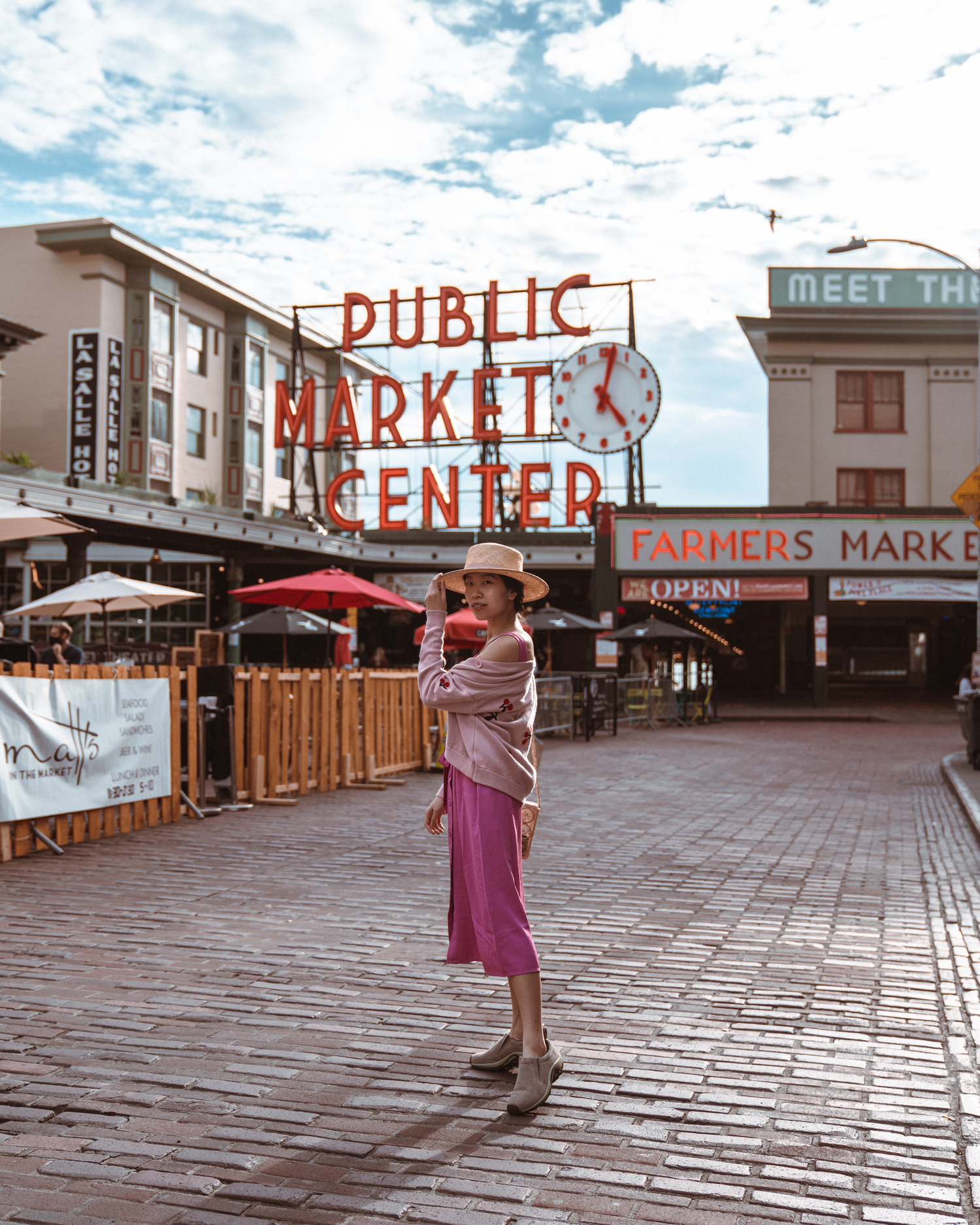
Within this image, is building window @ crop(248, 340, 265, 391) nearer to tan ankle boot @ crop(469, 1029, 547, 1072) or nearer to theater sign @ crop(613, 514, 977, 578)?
theater sign @ crop(613, 514, 977, 578)

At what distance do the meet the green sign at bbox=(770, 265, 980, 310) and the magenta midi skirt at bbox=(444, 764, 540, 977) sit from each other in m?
33.3

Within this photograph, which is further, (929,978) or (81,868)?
(81,868)

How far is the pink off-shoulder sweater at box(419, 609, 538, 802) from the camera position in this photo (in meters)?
4.14

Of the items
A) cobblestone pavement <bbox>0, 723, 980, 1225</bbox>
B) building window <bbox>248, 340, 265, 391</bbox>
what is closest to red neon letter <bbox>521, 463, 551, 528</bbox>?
building window <bbox>248, 340, 265, 391</bbox>

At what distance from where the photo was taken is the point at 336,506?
3506 centimetres

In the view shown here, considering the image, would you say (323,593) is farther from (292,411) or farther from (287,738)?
(292,411)

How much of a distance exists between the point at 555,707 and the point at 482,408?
1515cm

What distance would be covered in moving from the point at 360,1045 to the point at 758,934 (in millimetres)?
2884

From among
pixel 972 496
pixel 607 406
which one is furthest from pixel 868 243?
pixel 607 406

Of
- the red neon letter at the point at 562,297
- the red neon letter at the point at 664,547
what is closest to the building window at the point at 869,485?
the red neon letter at the point at 664,547

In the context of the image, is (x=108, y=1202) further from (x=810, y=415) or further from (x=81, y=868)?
(x=810, y=415)

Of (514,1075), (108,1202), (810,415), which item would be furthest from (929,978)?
(810,415)

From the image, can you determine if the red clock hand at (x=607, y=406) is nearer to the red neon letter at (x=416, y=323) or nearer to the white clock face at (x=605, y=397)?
the white clock face at (x=605, y=397)

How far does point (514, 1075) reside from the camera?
14.1 ft
